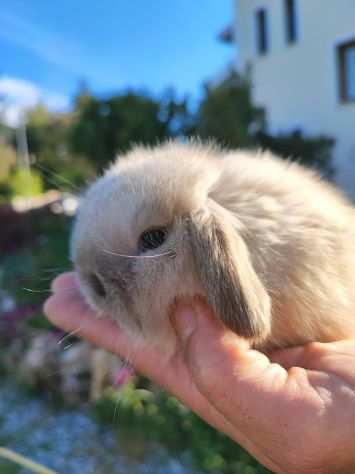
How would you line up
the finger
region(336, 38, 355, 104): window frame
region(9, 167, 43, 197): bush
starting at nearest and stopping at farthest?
1. the finger
2. region(336, 38, 355, 104): window frame
3. region(9, 167, 43, 197): bush

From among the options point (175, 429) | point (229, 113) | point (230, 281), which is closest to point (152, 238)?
point (230, 281)

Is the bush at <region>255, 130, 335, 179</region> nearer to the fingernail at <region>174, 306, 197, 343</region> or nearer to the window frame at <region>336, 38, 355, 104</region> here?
the window frame at <region>336, 38, 355, 104</region>

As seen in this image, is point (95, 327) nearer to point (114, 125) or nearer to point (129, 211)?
point (129, 211)

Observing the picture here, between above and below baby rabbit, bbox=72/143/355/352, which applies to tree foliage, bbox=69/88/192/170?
above

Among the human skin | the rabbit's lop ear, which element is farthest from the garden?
the rabbit's lop ear

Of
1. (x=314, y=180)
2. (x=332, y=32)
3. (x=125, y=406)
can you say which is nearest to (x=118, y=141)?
(x=332, y=32)

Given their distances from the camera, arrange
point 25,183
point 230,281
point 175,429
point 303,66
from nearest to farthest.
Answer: point 230,281, point 175,429, point 303,66, point 25,183

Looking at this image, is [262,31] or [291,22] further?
[262,31]
